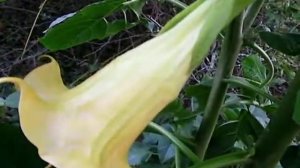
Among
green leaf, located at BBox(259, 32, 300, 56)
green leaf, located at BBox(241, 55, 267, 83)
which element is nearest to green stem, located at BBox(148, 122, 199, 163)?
green leaf, located at BBox(259, 32, 300, 56)

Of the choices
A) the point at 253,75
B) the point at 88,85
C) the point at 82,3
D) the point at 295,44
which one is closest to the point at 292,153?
the point at 295,44

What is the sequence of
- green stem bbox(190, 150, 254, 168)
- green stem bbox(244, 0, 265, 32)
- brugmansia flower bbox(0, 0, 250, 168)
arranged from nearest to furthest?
brugmansia flower bbox(0, 0, 250, 168), green stem bbox(190, 150, 254, 168), green stem bbox(244, 0, 265, 32)

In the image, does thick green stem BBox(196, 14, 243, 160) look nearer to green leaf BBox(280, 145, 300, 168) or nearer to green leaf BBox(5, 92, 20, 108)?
green leaf BBox(280, 145, 300, 168)

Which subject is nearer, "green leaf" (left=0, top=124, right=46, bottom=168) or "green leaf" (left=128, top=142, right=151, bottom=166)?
"green leaf" (left=0, top=124, right=46, bottom=168)

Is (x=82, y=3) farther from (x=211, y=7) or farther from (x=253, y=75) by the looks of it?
(x=211, y=7)

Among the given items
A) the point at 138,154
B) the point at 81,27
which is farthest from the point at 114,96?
the point at 138,154

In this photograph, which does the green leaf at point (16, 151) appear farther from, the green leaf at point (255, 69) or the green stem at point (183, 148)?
the green leaf at point (255, 69)
